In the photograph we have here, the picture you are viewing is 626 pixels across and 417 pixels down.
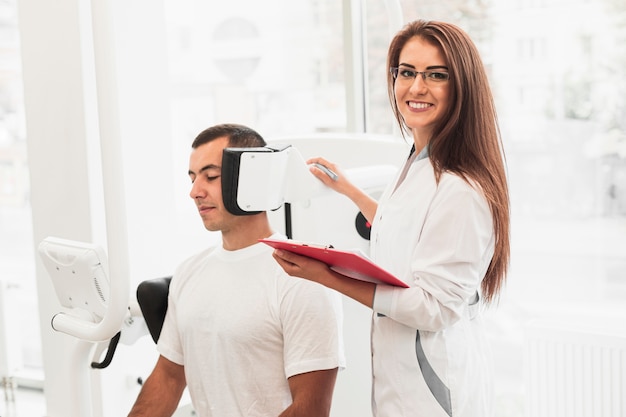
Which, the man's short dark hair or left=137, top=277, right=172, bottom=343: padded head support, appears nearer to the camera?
the man's short dark hair

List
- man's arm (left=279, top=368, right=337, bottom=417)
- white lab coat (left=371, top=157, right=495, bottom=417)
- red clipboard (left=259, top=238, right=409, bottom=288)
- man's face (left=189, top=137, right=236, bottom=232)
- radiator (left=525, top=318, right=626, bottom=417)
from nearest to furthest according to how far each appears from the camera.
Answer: red clipboard (left=259, top=238, right=409, bottom=288)
white lab coat (left=371, top=157, right=495, bottom=417)
man's arm (left=279, top=368, right=337, bottom=417)
man's face (left=189, top=137, right=236, bottom=232)
radiator (left=525, top=318, right=626, bottom=417)

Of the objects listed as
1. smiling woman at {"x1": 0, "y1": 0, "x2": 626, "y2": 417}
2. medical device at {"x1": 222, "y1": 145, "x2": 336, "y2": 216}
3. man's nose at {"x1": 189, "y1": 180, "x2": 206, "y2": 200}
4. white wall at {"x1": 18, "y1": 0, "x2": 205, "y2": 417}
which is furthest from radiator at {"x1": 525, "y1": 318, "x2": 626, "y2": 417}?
white wall at {"x1": 18, "y1": 0, "x2": 205, "y2": 417}

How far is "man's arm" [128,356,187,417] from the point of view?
1.90 m

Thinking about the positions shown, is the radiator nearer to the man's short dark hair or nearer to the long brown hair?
the long brown hair

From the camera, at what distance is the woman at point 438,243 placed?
1.54m

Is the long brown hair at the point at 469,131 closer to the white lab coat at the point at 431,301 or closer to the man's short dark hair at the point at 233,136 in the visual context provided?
the white lab coat at the point at 431,301

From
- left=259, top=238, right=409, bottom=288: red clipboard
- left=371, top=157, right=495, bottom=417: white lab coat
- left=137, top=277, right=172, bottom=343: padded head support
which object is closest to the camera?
left=259, top=238, right=409, bottom=288: red clipboard

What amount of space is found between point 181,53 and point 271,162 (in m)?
2.07

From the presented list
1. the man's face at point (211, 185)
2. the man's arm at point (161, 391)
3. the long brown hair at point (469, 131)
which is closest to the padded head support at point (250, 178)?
the man's face at point (211, 185)

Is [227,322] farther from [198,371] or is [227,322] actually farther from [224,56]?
[224,56]

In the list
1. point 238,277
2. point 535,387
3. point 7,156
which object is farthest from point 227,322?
point 7,156

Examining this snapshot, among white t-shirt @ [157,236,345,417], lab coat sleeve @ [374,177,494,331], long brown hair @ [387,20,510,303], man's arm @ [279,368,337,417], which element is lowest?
man's arm @ [279,368,337,417]

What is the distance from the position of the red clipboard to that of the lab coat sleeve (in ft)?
0.14

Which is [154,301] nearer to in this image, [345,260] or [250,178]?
[250,178]
